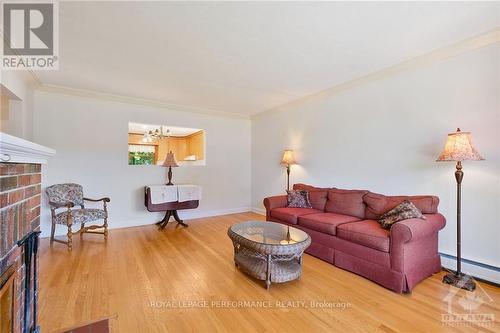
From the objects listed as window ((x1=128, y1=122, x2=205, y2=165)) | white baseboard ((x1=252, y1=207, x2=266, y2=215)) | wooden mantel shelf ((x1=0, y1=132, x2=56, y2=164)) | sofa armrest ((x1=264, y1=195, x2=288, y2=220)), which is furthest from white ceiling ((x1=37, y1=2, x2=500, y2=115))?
white baseboard ((x1=252, y1=207, x2=266, y2=215))

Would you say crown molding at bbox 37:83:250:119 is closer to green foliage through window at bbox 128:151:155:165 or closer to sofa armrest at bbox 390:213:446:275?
green foliage through window at bbox 128:151:155:165

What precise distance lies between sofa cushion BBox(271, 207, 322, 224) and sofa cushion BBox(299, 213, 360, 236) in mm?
128

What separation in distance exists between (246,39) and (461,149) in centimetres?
234

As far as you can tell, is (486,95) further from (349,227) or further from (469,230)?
(349,227)

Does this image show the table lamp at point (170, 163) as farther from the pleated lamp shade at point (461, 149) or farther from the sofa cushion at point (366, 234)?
the pleated lamp shade at point (461, 149)

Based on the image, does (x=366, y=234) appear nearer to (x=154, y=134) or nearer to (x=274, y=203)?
(x=274, y=203)

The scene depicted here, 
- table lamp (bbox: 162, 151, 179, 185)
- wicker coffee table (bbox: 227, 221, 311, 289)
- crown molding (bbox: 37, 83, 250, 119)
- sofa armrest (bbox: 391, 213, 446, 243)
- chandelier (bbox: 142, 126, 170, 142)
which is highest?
crown molding (bbox: 37, 83, 250, 119)

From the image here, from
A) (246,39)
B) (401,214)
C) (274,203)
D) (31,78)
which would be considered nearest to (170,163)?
(274,203)

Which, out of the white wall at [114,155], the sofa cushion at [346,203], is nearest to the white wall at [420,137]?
the sofa cushion at [346,203]

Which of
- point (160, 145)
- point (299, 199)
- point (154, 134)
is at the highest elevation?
point (154, 134)

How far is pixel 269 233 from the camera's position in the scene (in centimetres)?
257

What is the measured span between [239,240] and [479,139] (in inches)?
105

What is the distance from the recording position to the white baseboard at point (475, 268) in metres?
2.30

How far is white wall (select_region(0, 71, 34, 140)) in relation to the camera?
286cm
